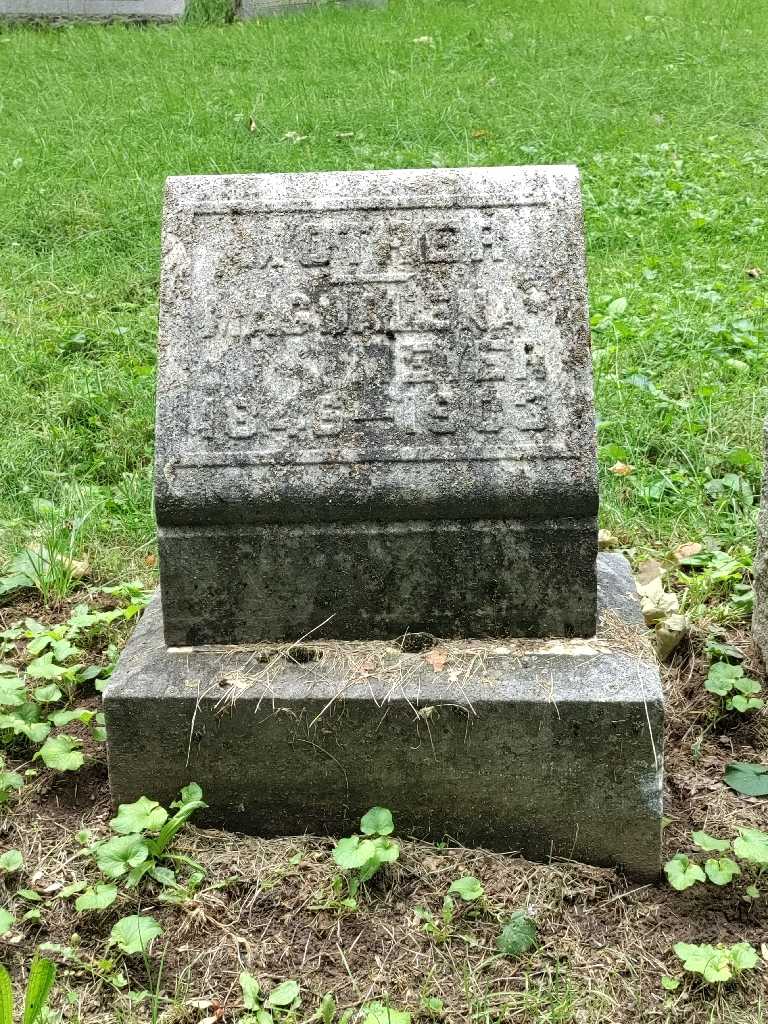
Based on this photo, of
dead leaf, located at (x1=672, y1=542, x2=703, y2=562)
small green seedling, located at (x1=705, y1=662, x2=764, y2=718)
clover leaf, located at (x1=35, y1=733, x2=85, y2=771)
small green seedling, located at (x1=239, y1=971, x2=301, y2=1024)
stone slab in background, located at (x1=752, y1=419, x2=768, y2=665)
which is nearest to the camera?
small green seedling, located at (x1=239, y1=971, x2=301, y2=1024)

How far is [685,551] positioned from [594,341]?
1593 millimetres

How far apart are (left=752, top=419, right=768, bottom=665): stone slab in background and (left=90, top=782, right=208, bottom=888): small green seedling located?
148 centimetres

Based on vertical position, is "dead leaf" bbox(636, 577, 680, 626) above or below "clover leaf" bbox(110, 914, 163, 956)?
above

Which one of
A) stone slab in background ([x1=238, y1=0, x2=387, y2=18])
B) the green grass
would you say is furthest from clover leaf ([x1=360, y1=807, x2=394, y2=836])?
stone slab in background ([x1=238, y1=0, x2=387, y2=18])

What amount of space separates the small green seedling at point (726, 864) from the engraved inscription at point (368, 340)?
32.8 inches

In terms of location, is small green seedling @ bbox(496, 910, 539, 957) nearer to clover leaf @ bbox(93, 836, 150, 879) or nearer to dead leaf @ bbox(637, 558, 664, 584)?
clover leaf @ bbox(93, 836, 150, 879)

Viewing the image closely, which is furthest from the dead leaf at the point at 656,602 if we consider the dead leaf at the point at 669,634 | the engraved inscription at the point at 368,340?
the engraved inscription at the point at 368,340

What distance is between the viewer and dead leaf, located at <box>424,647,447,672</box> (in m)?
2.27

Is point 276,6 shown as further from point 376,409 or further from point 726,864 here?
point 726,864

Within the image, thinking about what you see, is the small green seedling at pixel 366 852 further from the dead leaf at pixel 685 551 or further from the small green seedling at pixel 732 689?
the dead leaf at pixel 685 551

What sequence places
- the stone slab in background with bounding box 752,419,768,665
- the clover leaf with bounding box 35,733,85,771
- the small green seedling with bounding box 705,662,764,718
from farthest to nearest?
the stone slab in background with bounding box 752,419,768,665 < the small green seedling with bounding box 705,662,764,718 < the clover leaf with bounding box 35,733,85,771

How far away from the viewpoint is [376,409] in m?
2.26

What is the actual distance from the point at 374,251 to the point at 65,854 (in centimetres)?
140

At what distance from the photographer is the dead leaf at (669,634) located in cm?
285
